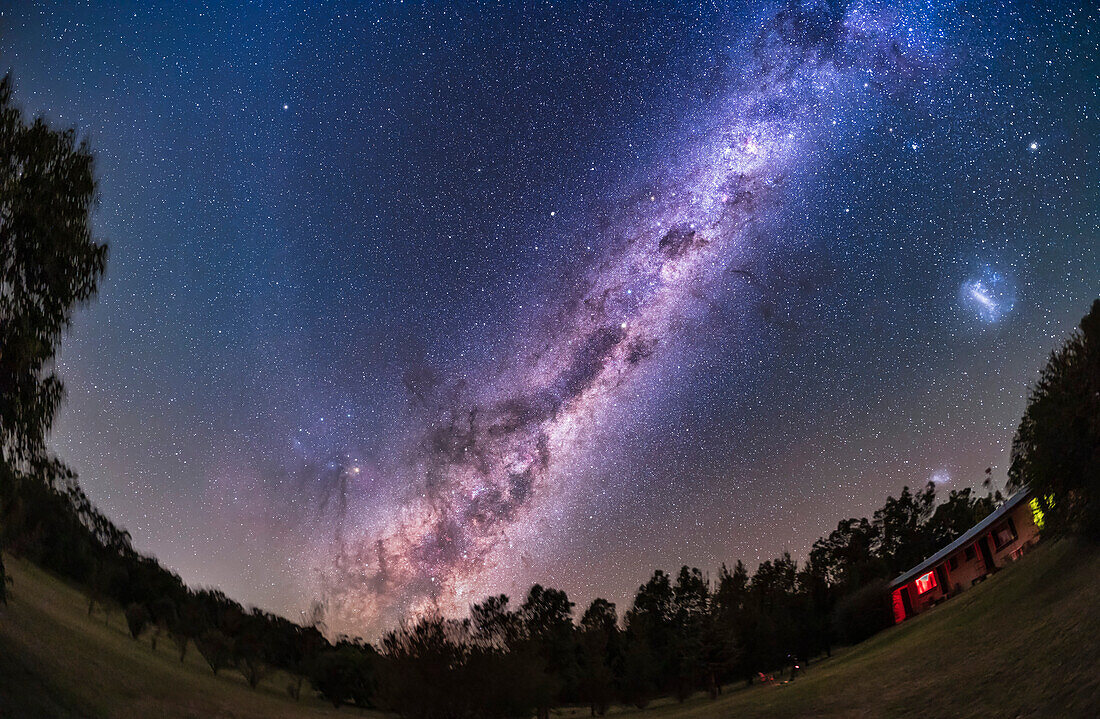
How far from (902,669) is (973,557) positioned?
73.9ft

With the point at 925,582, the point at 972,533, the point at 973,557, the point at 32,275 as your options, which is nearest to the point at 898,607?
the point at 925,582

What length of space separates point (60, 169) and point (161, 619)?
4666 centimetres

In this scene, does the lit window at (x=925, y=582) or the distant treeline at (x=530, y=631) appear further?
the lit window at (x=925, y=582)

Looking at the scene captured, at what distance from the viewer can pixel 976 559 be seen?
133ft

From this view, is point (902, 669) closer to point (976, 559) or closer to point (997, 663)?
point (997, 663)

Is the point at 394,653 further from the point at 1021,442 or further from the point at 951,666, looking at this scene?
the point at 1021,442

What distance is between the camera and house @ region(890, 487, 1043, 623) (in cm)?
3603

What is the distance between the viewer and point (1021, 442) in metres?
27.8

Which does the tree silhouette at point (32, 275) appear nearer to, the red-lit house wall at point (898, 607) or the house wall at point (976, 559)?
the house wall at point (976, 559)

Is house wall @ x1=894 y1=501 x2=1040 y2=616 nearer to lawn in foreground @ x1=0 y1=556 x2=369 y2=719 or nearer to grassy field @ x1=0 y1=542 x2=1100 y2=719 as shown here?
grassy field @ x1=0 y1=542 x2=1100 y2=719

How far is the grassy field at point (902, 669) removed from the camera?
15695 mm

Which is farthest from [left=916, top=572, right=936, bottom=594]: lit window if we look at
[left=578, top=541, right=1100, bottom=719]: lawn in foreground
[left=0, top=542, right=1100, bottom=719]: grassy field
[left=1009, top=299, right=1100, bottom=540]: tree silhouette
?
[left=1009, top=299, right=1100, bottom=540]: tree silhouette

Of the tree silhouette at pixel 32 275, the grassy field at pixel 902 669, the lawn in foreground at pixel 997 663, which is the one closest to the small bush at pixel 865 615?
the grassy field at pixel 902 669

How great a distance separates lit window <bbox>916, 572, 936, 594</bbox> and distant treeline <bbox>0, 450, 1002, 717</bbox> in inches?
160
